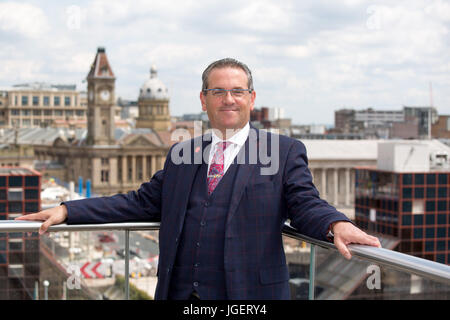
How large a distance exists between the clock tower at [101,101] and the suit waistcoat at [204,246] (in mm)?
102127

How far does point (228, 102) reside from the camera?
15.8ft

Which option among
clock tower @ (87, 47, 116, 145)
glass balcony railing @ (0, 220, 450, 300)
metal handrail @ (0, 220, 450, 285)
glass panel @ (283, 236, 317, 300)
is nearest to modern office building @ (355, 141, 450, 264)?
glass balcony railing @ (0, 220, 450, 300)

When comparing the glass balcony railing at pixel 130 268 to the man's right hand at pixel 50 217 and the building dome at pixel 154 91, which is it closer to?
the man's right hand at pixel 50 217

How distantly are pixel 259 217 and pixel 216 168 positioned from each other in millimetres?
488

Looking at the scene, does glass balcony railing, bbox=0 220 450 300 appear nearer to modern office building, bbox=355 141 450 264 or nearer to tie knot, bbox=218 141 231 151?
tie knot, bbox=218 141 231 151

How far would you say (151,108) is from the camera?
414 feet

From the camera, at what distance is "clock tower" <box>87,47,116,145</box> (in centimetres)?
10531

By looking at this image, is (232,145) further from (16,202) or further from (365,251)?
(16,202)

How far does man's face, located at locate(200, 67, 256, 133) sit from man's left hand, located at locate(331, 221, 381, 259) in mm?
1030

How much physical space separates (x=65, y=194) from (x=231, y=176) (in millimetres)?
62056

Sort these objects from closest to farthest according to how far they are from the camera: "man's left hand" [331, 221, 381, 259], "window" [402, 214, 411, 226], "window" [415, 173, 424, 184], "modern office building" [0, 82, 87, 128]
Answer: "man's left hand" [331, 221, 381, 259] < "window" [402, 214, 411, 226] < "window" [415, 173, 424, 184] < "modern office building" [0, 82, 87, 128]

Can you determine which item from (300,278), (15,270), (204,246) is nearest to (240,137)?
(204,246)
